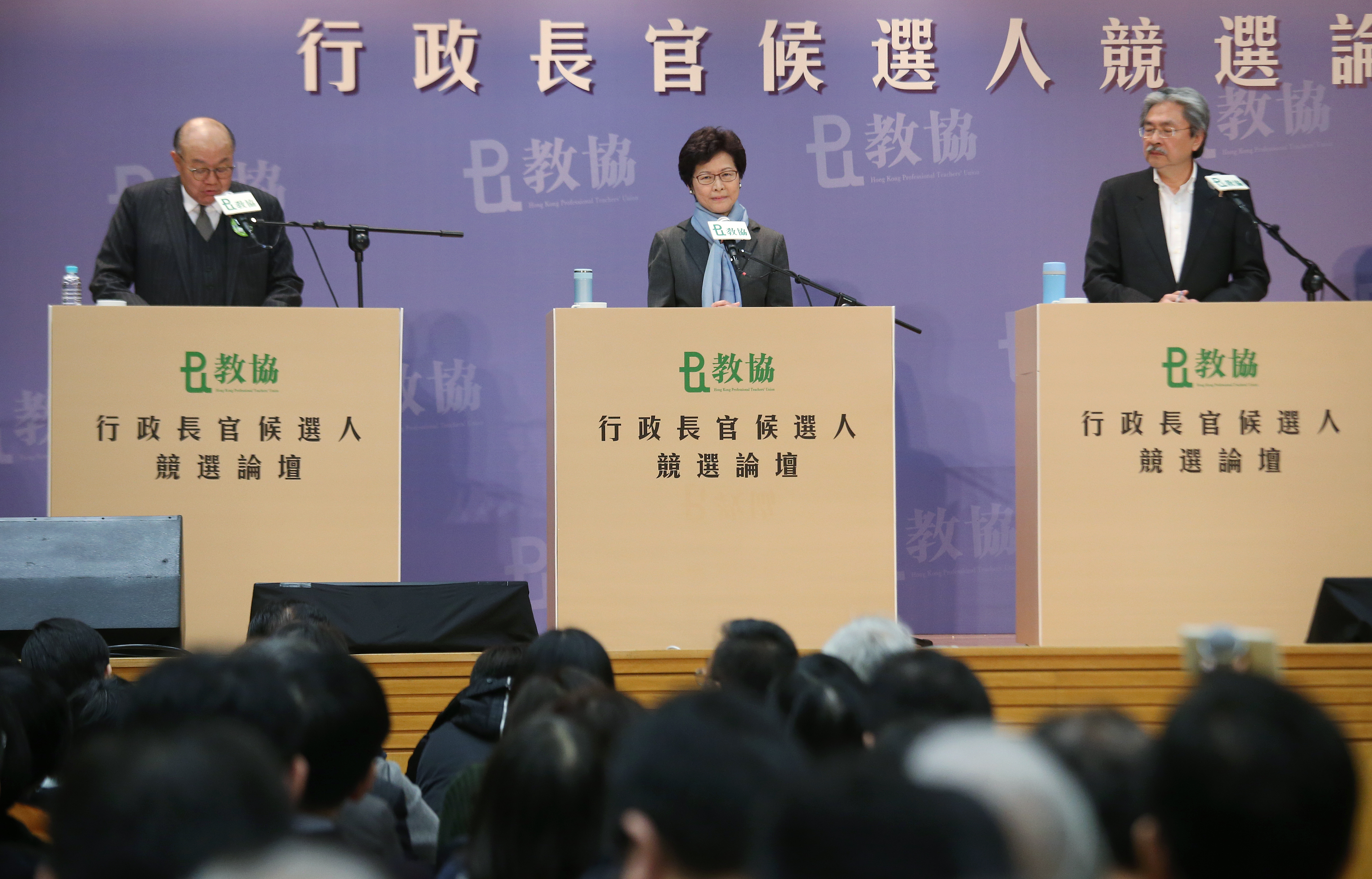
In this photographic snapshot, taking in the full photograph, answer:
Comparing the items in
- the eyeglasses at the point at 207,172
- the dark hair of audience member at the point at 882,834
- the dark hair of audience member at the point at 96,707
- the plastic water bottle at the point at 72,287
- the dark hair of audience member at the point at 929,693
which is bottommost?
the dark hair of audience member at the point at 96,707

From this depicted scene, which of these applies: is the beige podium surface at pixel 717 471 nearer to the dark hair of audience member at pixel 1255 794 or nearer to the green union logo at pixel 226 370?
the green union logo at pixel 226 370

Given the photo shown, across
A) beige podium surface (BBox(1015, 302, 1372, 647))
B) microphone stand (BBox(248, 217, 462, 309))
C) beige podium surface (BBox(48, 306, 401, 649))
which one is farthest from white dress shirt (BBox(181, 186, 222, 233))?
beige podium surface (BBox(1015, 302, 1372, 647))

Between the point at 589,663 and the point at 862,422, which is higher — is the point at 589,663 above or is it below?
below

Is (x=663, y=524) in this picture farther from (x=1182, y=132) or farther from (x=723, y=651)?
(x=1182, y=132)

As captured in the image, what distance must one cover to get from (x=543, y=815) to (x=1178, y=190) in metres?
3.60

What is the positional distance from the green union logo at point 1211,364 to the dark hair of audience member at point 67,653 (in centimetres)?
286

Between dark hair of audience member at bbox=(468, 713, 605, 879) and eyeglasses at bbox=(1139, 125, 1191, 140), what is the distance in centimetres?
353

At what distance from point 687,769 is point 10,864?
859 millimetres

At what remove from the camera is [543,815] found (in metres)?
1.28

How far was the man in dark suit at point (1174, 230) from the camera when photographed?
13.6ft

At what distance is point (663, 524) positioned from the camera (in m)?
3.76

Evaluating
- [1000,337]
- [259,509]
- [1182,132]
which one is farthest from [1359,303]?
[259,509]

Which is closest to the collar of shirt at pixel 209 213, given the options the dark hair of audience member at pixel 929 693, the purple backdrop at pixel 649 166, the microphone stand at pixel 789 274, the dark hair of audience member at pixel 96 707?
the purple backdrop at pixel 649 166

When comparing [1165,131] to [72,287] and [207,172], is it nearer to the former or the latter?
[207,172]
